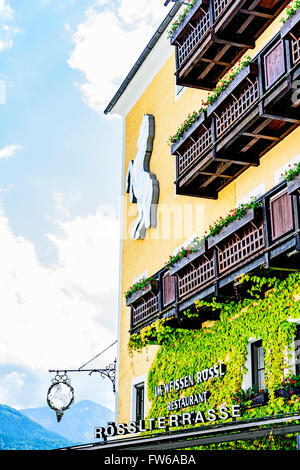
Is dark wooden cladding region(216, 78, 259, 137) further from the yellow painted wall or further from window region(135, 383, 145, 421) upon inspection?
window region(135, 383, 145, 421)

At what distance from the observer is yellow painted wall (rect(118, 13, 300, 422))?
71.2ft

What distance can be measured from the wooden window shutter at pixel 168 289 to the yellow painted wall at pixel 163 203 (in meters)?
2.14

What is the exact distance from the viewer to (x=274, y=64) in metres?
17.6

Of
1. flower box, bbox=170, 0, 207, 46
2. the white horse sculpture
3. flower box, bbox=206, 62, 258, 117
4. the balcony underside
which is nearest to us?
the balcony underside

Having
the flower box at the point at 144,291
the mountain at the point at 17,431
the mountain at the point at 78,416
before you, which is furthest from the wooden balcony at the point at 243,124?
the mountain at the point at 78,416

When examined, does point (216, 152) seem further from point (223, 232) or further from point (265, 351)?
point (265, 351)

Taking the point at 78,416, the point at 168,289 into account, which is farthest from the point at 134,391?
the point at 78,416

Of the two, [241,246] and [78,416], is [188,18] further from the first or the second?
[78,416]

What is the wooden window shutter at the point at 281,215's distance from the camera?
627 inches

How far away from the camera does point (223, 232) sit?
18469 mm

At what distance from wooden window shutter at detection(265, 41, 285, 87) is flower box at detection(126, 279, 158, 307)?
7685mm

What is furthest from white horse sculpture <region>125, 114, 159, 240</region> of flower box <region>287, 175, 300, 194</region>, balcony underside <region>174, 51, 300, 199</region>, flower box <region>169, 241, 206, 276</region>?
flower box <region>287, 175, 300, 194</region>
